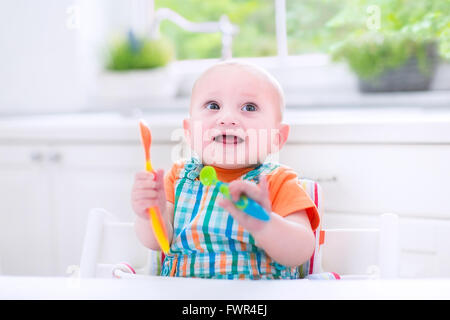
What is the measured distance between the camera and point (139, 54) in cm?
177

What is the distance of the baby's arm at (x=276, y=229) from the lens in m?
0.56

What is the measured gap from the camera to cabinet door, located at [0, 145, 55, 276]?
1.47 meters

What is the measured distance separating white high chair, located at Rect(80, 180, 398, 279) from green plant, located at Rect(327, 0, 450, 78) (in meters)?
0.68

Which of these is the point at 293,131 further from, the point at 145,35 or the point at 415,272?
the point at 145,35

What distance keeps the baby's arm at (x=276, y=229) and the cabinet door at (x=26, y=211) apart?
38.5 inches

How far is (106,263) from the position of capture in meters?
0.90

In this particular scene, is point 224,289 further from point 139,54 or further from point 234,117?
point 139,54

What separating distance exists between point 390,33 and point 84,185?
95cm

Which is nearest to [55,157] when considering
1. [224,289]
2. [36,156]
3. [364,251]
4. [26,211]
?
[36,156]

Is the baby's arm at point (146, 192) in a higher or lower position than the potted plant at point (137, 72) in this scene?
lower

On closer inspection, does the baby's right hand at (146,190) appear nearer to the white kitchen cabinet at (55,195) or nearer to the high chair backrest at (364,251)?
the high chair backrest at (364,251)

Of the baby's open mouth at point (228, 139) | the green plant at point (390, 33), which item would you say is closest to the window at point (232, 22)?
the green plant at point (390, 33)

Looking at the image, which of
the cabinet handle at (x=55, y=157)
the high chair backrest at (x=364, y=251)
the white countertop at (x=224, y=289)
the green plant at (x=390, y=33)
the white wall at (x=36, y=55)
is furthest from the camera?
the white wall at (x=36, y=55)
